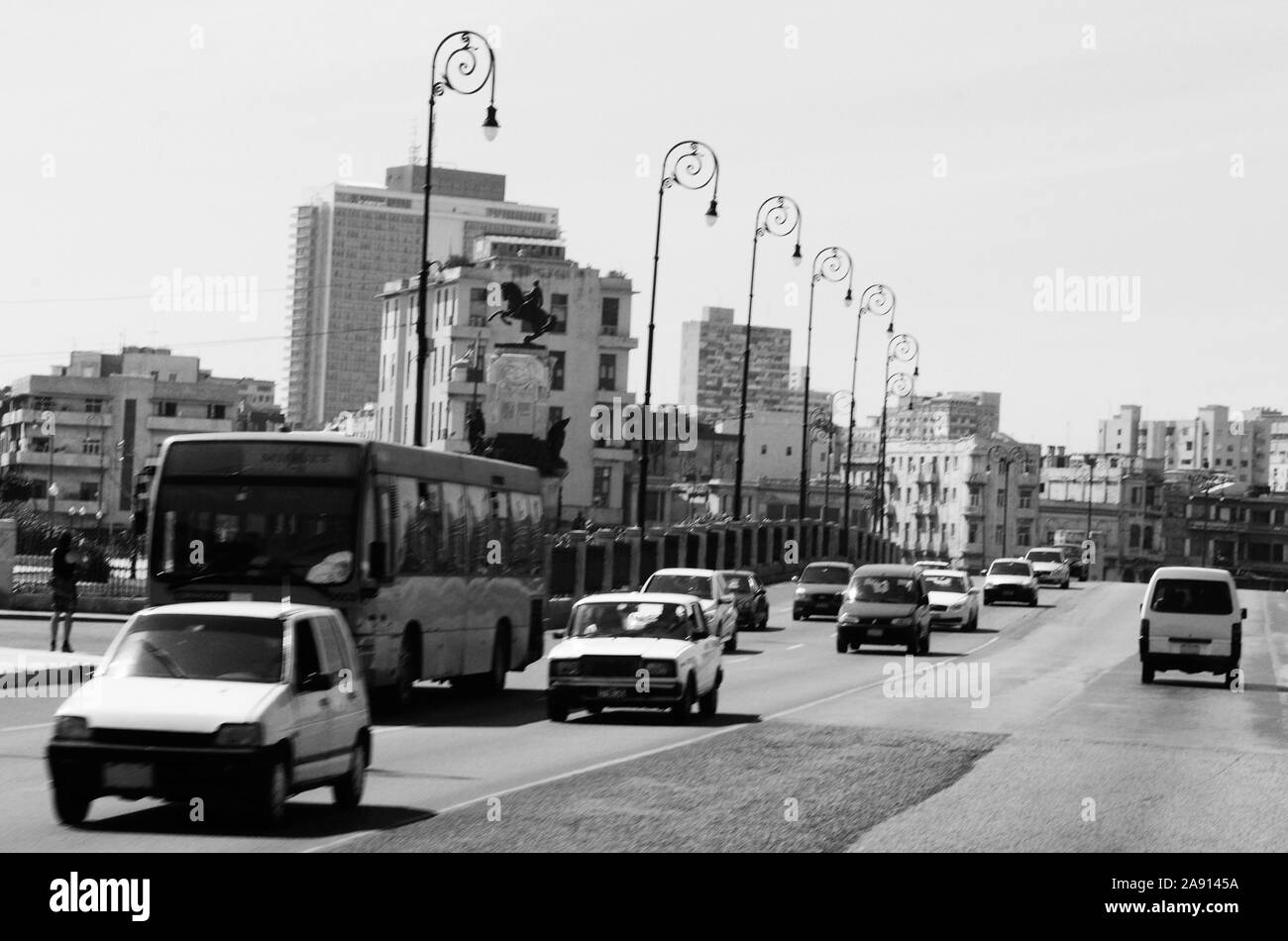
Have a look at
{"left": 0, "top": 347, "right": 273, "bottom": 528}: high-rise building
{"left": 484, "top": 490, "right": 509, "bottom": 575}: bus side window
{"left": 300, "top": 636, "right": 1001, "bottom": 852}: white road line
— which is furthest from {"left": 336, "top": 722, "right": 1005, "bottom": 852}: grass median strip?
{"left": 0, "top": 347, "right": 273, "bottom": 528}: high-rise building

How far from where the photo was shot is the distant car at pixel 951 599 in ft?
184

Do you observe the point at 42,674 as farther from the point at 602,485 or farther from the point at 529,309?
the point at 602,485

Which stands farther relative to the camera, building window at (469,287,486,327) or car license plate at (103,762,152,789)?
building window at (469,287,486,327)

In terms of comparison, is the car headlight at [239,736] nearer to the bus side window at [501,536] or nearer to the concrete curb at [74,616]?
the bus side window at [501,536]

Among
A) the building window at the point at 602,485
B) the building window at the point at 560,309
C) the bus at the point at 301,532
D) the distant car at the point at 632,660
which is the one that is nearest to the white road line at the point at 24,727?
the bus at the point at 301,532

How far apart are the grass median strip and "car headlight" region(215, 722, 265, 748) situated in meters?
1.07

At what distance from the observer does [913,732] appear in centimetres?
2511

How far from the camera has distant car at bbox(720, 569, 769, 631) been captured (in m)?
54.1

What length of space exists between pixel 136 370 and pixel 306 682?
18540 cm

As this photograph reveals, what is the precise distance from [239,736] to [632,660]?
457 inches

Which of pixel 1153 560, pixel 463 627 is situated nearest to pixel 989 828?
pixel 463 627

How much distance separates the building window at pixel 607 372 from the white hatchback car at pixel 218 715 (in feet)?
383

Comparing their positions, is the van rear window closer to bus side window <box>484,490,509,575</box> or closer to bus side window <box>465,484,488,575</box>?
bus side window <box>484,490,509,575</box>
